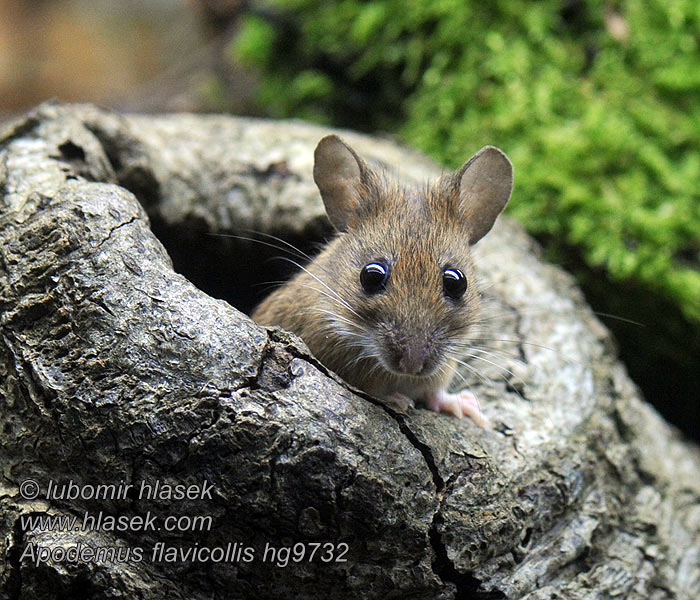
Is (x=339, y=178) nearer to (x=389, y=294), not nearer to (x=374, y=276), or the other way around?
(x=374, y=276)

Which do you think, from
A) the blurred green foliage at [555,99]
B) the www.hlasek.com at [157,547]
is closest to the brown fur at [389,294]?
the www.hlasek.com at [157,547]

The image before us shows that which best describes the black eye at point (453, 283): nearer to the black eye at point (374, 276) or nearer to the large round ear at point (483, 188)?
the black eye at point (374, 276)

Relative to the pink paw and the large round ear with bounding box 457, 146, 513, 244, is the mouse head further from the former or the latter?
the pink paw

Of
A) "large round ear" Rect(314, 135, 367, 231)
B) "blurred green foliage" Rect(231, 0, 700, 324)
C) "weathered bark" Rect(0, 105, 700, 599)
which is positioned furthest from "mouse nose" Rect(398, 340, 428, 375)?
"blurred green foliage" Rect(231, 0, 700, 324)

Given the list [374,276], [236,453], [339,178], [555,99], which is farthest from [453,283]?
[555,99]

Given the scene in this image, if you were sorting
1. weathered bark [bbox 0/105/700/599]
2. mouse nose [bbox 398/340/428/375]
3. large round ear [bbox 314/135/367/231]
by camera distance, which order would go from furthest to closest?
large round ear [bbox 314/135/367/231] < mouse nose [bbox 398/340/428/375] < weathered bark [bbox 0/105/700/599]

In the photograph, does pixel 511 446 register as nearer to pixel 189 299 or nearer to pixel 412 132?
pixel 189 299

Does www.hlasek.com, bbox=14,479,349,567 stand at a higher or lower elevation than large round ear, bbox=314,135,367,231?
lower
